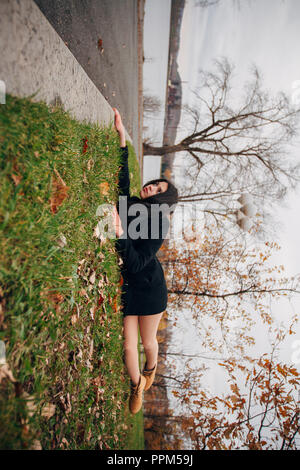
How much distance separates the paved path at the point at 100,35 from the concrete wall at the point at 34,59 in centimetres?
46

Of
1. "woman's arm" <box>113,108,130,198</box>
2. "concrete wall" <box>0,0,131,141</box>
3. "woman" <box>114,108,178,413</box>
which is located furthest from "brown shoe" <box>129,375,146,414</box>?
"concrete wall" <box>0,0,131,141</box>

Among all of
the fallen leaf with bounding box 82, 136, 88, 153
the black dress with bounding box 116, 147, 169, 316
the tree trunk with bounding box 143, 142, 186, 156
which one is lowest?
the black dress with bounding box 116, 147, 169, 316

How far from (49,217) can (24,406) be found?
4.03ft

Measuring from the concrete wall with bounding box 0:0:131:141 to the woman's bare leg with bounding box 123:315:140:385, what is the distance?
9.14 feet

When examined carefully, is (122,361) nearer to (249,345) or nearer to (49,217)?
(49,217)

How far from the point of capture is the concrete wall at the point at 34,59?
1.53 m

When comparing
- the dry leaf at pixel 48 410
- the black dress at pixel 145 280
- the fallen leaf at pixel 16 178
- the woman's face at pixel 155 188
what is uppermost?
the woman's face at pixel 155 188

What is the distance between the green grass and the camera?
4.85 feet

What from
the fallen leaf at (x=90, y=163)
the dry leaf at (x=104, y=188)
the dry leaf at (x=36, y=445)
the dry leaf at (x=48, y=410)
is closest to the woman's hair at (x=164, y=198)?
the dry leaf at (x=104, y=188)

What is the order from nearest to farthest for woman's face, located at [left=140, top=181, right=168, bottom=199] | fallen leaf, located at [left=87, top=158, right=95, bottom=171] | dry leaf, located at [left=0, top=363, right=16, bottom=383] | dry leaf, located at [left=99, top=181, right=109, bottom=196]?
dry leaf, located at [left=0, top=363, right=16, bottom=383] < fallen leaf, located at [left=87, top=158, right=95, bottom=171] < dry leaf, located at [left=99, top=181, right=109, bottom=196] < woman's face, located at [left=140, top=181, right=168, bottom=199]

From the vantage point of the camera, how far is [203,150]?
1319 centimetres

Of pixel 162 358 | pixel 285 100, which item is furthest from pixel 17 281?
pixel 162 358

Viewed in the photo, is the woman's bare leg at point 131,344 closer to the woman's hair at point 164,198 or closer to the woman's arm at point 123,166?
the woman's hair at point 164,198

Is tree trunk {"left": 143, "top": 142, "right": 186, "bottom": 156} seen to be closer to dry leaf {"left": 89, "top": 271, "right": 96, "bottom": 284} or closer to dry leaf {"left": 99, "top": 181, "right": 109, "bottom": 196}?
dry leaf {"left": 99, "top": 181, "right": 109, "bottom": 196}
